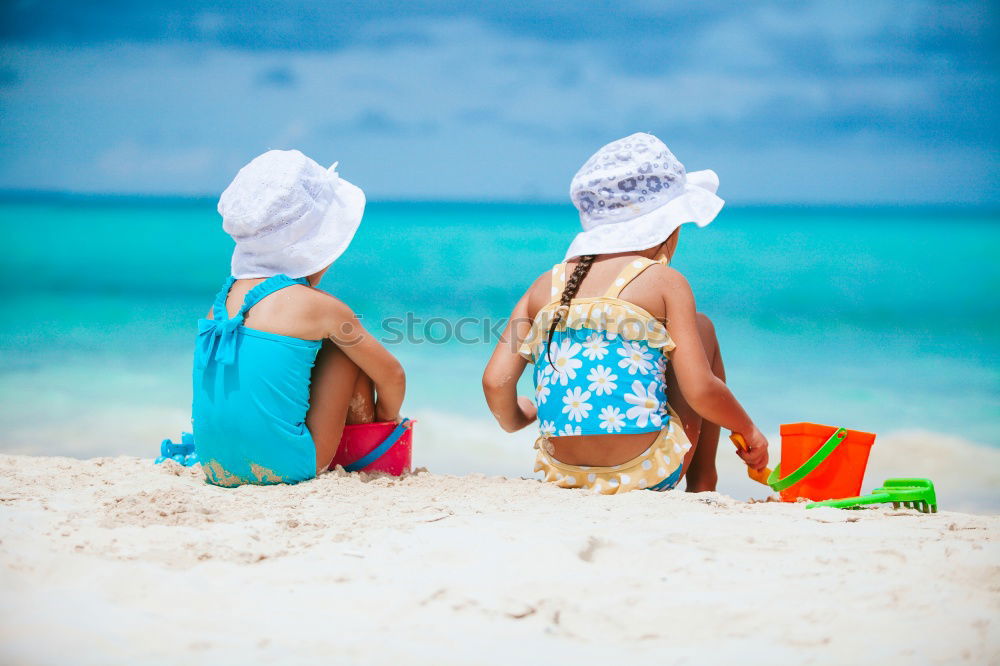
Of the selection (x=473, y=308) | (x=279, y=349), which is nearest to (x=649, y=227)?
(x=279, y=349)

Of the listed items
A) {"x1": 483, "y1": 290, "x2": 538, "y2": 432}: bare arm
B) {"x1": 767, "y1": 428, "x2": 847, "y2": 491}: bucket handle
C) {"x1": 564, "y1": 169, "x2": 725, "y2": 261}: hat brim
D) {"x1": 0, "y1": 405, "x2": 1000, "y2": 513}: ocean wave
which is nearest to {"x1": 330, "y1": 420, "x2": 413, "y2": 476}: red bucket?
{"x1": 483, "y1": 290, "x2": 538, "y2": 432}: bare arm

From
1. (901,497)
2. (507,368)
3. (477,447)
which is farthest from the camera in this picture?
(477,447)

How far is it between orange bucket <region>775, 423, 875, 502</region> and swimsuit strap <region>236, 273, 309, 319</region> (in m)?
1.26

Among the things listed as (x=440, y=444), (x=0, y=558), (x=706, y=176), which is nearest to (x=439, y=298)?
(x=440, y=444)

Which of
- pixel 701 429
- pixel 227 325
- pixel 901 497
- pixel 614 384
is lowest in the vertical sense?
pixel 901 497

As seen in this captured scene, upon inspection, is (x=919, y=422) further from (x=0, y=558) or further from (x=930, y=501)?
(x=0, y=558)

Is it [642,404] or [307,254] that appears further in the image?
[307,254]

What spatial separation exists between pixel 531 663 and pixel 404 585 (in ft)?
1.00

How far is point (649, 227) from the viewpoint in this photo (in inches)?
89.9

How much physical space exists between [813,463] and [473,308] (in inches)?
162

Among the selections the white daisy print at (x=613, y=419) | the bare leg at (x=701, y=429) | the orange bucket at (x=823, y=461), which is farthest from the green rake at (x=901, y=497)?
the white daisy print at (x=613, y=419)

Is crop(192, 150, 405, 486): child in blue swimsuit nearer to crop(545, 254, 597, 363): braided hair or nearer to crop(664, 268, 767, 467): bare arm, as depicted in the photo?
crop(545, 254, 597, 363): braided hair

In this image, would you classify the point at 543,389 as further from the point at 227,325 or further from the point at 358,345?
the point at 227,325

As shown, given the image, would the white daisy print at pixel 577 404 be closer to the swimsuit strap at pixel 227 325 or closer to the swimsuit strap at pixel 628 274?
the swimsuit strap at pixel 628 274
